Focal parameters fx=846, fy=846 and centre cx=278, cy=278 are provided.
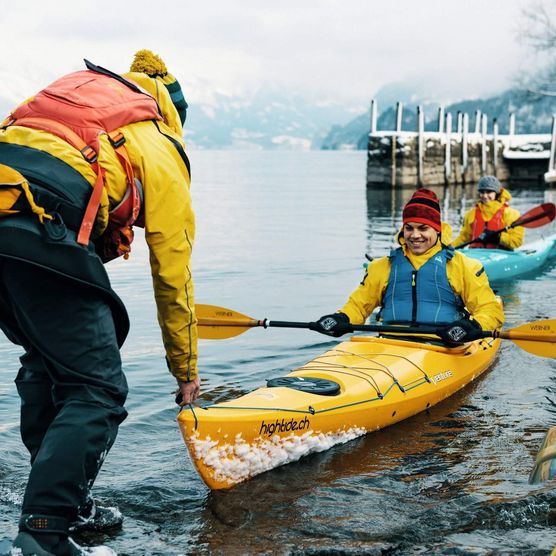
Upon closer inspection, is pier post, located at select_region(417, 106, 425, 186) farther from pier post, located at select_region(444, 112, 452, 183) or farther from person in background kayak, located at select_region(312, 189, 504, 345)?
person in background kayak, located at select_region(312, 189, 504, 345)

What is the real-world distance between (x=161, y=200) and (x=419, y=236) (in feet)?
11.0

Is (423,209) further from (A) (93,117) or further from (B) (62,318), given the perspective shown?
(B) (62,318)

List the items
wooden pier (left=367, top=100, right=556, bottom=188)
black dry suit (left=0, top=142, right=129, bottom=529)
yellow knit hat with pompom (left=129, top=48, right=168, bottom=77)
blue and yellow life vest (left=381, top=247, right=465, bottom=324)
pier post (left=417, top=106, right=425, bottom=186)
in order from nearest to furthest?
black dry suit (left=0, top=142, right=129, bottom=529), yellow knit hat with pompom (left=129, top=48, right=168, bottom=77), blue and yellow life vest (left=381, top=247, right=465, bottom=324), wooden pier (left=367, top=100, right=556, bottom=188), pier post (left=417, top=106, right=425, bottom=186)

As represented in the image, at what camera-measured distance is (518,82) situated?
158 feet

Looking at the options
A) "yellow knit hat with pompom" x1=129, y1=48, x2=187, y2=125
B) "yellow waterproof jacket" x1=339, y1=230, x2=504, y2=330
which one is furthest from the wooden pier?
"yellow knit hat with pompom" x1=129, y1=48, x2=187, y2=125

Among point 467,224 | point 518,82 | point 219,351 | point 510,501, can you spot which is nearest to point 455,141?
point 518,82

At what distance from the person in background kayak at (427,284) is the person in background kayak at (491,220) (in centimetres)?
550

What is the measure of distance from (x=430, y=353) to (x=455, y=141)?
33319mm

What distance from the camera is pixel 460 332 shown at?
579 cm

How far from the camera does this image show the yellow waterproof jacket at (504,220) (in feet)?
38.1

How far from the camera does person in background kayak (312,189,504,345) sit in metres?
6.06

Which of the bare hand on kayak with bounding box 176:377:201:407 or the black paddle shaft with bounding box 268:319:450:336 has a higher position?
the bare hand on kayak with bounding box 176:377:201:407

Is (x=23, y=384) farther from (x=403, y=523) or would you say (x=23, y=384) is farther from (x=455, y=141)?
(x=455, y=141)

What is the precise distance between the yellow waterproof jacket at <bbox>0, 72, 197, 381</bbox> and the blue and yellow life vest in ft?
10.3
